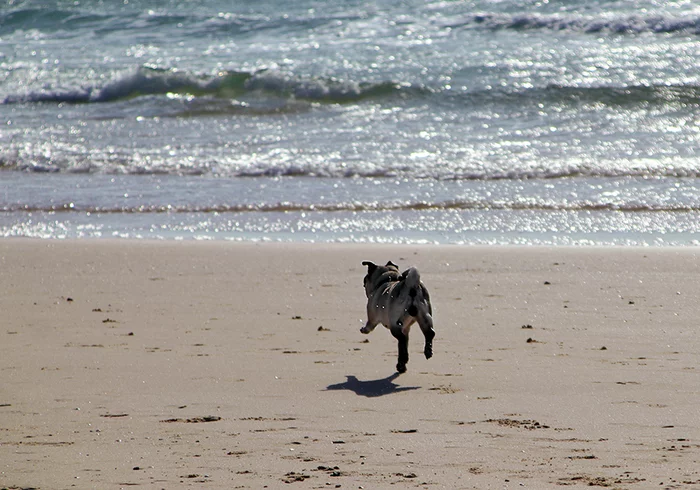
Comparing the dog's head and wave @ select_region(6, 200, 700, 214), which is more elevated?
wave @ select_region(6, 200, 700, 214)

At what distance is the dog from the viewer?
446cm

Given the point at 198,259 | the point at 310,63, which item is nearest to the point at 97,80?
the point at 310,63

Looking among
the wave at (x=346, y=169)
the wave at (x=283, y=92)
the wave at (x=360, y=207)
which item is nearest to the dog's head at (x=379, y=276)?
the wave at (x=360, y=207)

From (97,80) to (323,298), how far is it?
14.2 meters

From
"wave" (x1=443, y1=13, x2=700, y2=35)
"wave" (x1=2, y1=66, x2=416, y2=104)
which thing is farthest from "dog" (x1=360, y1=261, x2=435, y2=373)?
"wave" (x1=443, y1=13, x2=700, y2=35)

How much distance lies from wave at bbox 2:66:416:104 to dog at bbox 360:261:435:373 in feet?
41.4

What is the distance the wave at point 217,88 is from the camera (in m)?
17.3

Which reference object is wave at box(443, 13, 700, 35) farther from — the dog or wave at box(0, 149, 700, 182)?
the dog

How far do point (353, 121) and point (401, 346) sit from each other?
11165 millimetres

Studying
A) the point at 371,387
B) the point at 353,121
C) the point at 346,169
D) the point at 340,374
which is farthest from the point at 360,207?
the point at 353,121

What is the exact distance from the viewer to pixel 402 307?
452cm

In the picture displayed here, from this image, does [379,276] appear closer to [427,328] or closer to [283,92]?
[427,328]

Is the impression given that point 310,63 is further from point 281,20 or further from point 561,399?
point 561,399

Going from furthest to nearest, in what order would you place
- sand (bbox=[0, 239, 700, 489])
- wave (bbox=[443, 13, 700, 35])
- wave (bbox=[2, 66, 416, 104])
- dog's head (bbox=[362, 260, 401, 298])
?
wave (bbox=[443, 13, 700, 35]) < wave (bbox=[2, 66, 416, 104]) < dog's head (bbox=[362, 260, 401, 298]) < sand (bbox=[0, 239, 700, 489])
